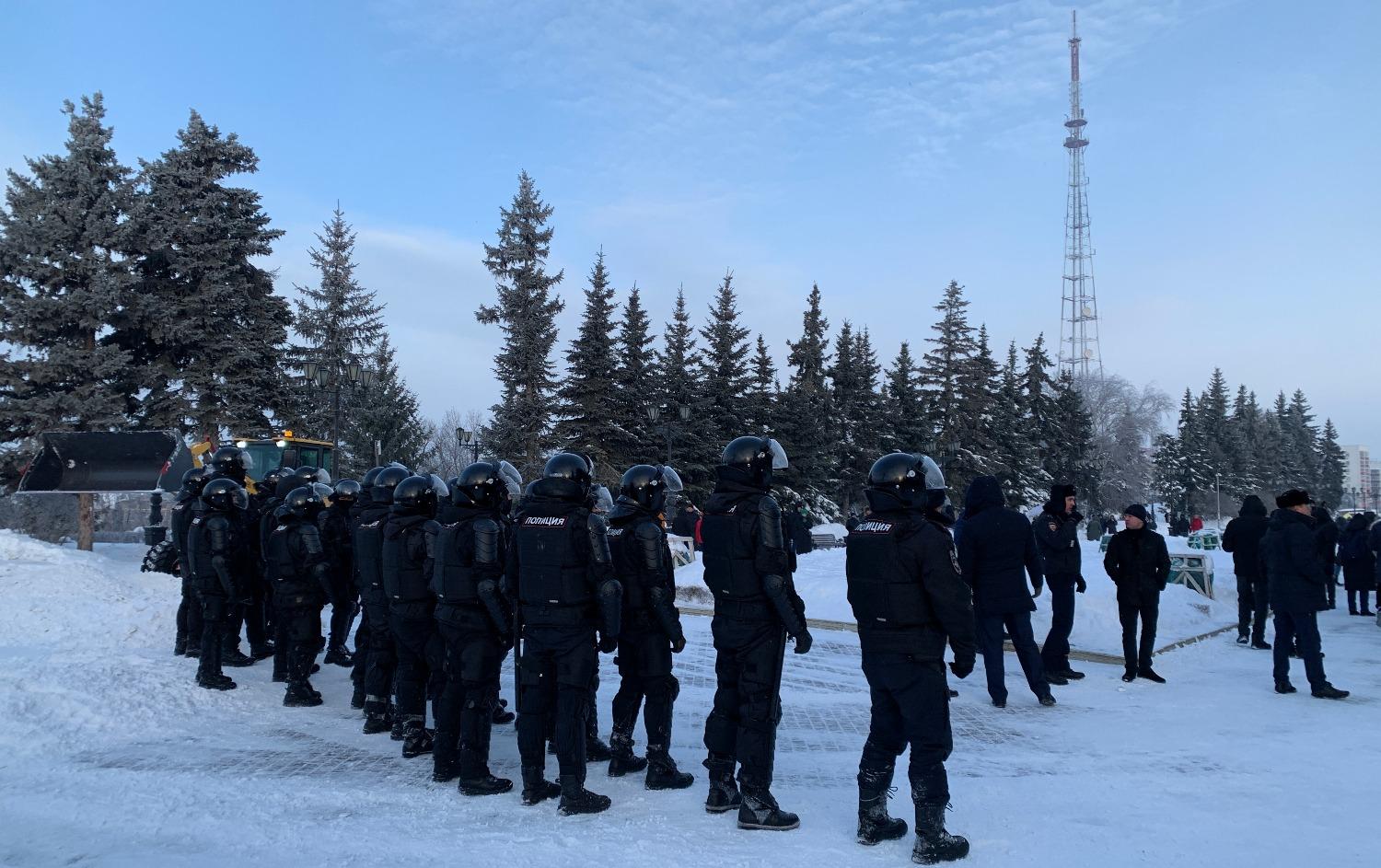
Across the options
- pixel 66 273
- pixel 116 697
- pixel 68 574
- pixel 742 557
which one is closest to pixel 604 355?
pixel 66 273

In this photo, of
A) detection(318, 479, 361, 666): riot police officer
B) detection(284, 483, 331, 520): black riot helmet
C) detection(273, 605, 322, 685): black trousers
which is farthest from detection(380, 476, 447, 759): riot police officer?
detection(318, 479, 361, 666): riot police officer

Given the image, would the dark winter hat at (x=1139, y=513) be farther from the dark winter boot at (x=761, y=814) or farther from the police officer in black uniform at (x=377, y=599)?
the police officer in black uniform at (x=377, y=599)

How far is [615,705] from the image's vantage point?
6730 mm

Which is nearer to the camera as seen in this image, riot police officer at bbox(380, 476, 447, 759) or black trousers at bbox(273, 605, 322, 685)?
riot police officer at bbox(380, 476, 447, 759)

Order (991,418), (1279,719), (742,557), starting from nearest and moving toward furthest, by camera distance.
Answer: (742,557)
(1279,719)
(991,418)

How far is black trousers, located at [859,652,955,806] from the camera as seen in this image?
4.91 meters

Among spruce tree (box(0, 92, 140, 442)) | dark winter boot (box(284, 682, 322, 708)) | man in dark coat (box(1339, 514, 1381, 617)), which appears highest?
spruce tree (box(0, 92, 140, 442))

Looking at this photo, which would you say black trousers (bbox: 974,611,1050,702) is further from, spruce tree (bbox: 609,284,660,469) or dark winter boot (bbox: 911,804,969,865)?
spruce tree (bbox: 609,284,660,469)

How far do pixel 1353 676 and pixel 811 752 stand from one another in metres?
7.61

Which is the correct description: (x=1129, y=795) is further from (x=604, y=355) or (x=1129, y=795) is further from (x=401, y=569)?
(x=604, y=355)

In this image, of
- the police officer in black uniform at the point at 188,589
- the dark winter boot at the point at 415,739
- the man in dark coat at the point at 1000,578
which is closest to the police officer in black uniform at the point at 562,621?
the dark winter boot at the point at 415,739

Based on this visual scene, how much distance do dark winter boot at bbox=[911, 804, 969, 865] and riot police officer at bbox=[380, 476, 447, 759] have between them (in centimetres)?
371

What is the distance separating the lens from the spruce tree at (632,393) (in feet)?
134

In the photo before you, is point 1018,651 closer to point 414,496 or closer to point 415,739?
point 415,739
